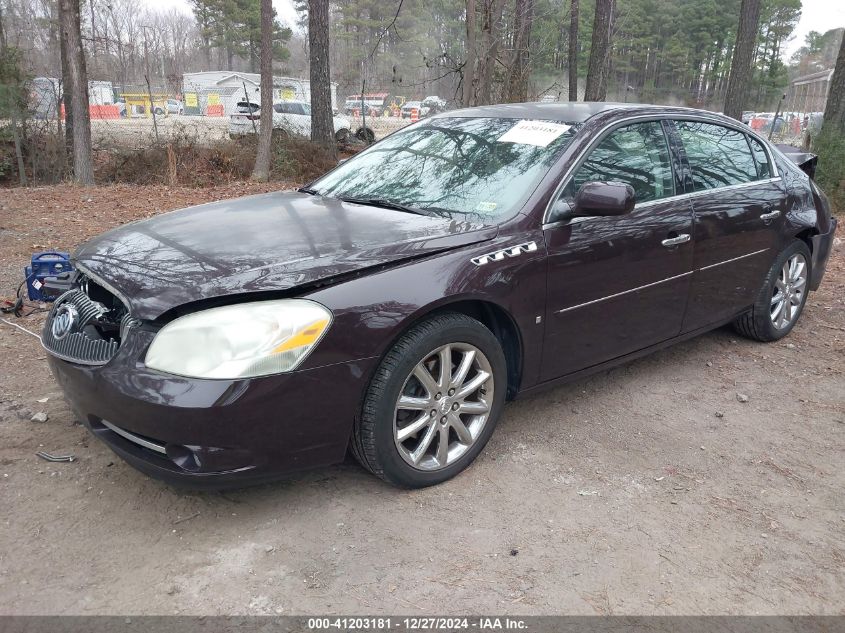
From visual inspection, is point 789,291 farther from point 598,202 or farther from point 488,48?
point 488,48

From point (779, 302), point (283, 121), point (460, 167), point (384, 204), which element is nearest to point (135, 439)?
point (384, 204)

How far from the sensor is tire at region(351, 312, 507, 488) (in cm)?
272

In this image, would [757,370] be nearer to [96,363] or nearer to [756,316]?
[756,316]

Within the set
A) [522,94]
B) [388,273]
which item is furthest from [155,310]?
[522,94]

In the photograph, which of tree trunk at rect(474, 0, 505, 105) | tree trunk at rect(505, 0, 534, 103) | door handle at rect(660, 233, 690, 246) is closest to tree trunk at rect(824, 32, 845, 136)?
tree trunk at rect(505, 0, 534, 103)

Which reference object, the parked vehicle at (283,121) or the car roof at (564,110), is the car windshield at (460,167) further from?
the parked vehicle at (283,121)

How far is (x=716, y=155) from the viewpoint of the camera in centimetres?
428

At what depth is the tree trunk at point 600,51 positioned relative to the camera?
658 inches

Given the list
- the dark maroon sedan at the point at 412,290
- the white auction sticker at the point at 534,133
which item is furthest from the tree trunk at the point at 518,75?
the white auction sticker at the point at 534,133

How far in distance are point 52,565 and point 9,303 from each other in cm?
340

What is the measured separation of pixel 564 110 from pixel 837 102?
33.2 ft

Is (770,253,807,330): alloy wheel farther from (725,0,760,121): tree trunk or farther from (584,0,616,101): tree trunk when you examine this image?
(584,0,616,101): tree trunk

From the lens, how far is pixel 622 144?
373 cm

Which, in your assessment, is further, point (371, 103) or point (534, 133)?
point (371, 103)
